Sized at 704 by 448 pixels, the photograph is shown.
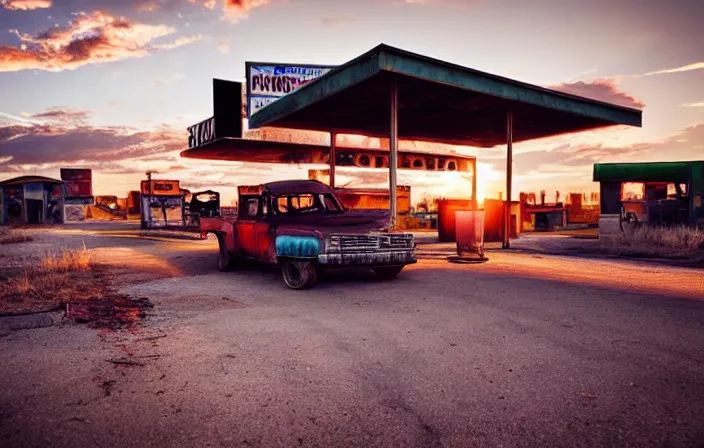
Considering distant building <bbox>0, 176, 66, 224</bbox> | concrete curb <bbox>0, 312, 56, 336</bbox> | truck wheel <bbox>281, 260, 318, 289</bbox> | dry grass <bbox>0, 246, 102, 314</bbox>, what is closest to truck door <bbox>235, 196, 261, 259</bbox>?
truck wheel <bbox>281, 260, 318, 289</bbox>

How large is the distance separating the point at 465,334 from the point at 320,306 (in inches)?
Result: 85.3

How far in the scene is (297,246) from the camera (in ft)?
22.5

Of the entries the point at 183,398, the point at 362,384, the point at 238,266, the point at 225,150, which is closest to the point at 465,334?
the point at 362,384

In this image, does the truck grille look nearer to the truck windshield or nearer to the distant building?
the truck windshield

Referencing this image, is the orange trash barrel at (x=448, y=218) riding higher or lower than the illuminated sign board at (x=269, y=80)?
lower

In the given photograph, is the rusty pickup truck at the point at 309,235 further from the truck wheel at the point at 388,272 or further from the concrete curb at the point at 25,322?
the concrete curb at the point at 25,322

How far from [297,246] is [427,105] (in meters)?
8.88

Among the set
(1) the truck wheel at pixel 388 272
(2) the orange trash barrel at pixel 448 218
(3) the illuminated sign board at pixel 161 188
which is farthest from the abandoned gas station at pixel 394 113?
(3) the illuminated sign board at pixel 161 188

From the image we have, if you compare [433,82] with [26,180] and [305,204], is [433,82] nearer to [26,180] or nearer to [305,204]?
[305,204]

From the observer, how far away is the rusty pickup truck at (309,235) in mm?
6791

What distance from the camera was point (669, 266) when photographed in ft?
32.4

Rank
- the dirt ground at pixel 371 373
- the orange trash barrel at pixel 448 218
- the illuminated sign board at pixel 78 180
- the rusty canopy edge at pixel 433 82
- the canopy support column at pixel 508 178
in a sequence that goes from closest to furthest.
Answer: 1. the dirt ground at pixel 371 373
2. the rusty canopy edge at pixel 433 82
3. the canopy support column at pixel 508 178
4. the orange trash barrel at pixel 448 218
5. the illuminated sign board at pixel 78 180

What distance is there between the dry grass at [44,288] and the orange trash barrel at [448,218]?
12.0 metres

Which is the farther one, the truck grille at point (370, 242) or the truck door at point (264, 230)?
the truck door at point (264, 230)
